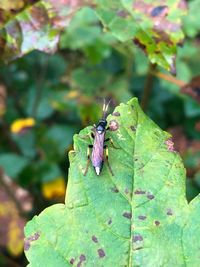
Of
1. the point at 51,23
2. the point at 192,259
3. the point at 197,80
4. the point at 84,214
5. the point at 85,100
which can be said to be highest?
the point at 51,23

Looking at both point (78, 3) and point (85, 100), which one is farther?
point (85, 100)

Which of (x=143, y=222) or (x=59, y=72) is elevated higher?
(x=143, y=222)

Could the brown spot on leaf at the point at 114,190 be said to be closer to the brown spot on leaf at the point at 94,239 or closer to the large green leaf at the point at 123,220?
the large green leaf at the point at 123,220

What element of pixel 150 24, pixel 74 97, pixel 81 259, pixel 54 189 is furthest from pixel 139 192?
pixel 74 97

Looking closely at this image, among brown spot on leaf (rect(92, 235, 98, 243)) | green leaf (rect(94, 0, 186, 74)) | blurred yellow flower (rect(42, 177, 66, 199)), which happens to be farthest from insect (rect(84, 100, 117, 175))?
blurred yellow flower (rect(42, 177, 66, 199))

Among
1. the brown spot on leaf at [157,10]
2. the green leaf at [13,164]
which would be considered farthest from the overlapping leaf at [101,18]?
the green leaf at [13,164]

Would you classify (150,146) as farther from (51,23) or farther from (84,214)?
(51,23)

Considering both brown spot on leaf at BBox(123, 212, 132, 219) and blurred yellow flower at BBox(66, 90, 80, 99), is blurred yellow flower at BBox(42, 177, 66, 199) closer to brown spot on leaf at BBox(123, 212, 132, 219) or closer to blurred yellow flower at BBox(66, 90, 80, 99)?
blurred yellow flower at BBox(66, 90, 80, 99)

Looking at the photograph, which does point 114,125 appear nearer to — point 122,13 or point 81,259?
point 81,259

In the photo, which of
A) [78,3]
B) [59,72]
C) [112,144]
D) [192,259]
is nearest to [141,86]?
[59,72]
